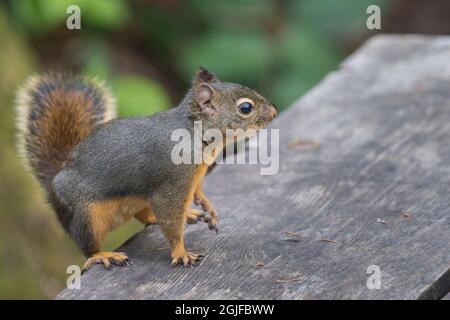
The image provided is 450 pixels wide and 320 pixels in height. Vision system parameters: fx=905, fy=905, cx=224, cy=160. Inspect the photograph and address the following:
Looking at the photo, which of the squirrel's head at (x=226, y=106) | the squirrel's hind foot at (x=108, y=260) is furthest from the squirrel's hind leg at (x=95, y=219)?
the squirrel's head at (x=226, y=106)

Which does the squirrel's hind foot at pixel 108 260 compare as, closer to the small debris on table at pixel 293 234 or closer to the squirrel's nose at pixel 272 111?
the small debris on table at pixel 293 234

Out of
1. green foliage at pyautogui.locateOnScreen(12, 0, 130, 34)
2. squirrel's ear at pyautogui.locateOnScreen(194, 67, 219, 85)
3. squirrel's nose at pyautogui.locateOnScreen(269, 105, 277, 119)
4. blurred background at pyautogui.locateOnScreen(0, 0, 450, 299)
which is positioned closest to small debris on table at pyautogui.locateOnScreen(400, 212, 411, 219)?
squirrel's nose at pyautogui.locateOnScreen(269, 105, 277, 119)

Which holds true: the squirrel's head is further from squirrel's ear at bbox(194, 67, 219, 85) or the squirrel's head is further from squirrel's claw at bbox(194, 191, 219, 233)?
squirrel's claw at bbox(194, 191, 219, 233)

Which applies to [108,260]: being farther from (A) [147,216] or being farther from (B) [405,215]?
(B) [405,215]

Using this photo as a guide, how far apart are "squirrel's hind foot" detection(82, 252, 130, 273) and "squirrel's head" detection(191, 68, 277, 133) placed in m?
0.44

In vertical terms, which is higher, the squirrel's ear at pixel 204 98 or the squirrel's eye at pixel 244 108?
the squirrel's ear at pixel 204 98

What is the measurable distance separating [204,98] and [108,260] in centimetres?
52

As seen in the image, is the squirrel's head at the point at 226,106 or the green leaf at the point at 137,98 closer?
the squirrel's head at the point at 226,106

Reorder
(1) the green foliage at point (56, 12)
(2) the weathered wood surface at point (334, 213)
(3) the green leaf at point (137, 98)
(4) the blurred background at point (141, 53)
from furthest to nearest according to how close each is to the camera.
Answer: (3) the green leaf at point (137, 98) → (1) the green foliage at point (56, 12) → (4) the blurred background at point (141, 53) → (2) the weathered wood surface at point (334, 213)

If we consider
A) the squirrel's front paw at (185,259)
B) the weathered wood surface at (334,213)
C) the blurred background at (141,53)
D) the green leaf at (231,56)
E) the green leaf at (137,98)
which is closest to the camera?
the weathered wood surface at (334,213)

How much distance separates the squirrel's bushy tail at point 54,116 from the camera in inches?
109

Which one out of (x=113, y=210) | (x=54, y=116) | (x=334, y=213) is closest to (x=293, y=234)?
(x=334, y=213)

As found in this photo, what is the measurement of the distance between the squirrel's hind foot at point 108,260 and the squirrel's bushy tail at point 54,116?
57 cm

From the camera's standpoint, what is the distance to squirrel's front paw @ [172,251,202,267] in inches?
A: 85.4
